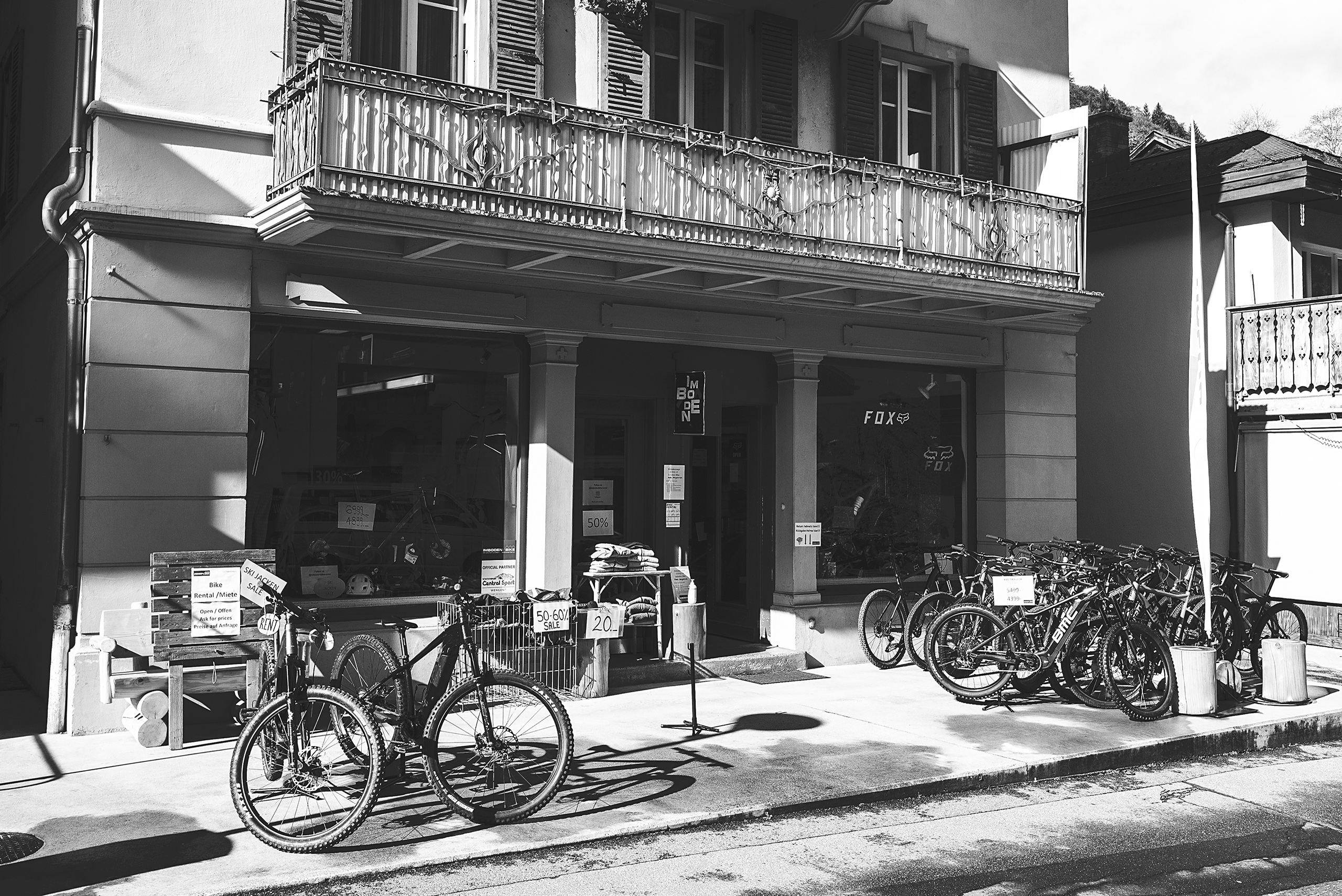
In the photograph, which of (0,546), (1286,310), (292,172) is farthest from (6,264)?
(1286,310)

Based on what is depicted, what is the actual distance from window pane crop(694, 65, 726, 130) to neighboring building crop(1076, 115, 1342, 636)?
7.39 metres

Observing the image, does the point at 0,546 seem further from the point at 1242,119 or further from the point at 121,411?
the point at 1242,119

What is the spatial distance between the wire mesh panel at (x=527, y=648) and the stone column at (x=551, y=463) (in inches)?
Result: 32.8

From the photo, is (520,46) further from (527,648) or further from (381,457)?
(527,648)

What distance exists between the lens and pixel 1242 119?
41594mm

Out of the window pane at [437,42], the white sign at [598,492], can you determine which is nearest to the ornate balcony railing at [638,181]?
the window pane at [437,42]

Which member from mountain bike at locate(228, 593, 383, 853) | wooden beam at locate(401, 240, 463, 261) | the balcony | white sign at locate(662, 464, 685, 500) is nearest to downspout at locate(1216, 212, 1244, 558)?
the balcony

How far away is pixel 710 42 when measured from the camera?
13266 mm

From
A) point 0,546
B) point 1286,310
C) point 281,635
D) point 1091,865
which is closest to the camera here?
point 1091,865

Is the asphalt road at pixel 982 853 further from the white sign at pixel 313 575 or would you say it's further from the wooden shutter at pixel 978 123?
the wooden shutter at pixel 978 123

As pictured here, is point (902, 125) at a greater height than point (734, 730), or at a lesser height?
greater

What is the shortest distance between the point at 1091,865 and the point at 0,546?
12644mm

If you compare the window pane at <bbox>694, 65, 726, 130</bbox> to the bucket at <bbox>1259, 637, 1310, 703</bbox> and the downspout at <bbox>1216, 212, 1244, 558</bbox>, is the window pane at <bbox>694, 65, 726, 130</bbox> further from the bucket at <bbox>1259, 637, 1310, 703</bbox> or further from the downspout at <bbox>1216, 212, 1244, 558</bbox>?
the downspout at <bbox>1216, 212, 1244, 558</bbox>

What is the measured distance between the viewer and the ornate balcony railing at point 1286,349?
1553 centimetres
